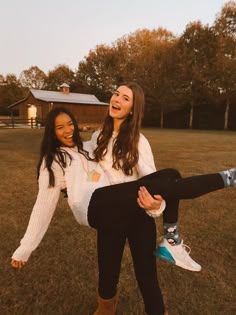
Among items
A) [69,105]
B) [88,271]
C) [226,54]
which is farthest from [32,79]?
[88,271]

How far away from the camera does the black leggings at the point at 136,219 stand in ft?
Result: 6.39

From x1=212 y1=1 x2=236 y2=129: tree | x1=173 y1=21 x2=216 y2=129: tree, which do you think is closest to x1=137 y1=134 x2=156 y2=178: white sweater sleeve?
x1=212 y1=1 x2=236 y2=129: tree

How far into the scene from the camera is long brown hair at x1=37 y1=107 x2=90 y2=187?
89.1 inches

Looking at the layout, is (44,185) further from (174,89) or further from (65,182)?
(174,89)

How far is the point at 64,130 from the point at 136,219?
926mm

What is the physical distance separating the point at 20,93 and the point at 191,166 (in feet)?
185

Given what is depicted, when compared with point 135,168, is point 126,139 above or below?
above

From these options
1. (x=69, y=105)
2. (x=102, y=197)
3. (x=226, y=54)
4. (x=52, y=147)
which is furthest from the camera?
(x=69, y=105)

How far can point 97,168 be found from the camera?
2.32 metres

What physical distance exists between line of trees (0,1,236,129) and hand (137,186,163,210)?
123ft

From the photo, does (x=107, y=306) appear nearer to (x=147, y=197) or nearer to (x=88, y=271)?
(x=88, y=271)

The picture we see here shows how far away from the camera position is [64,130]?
7.96 feet

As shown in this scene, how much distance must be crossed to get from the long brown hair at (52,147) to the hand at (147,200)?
25.0 inches

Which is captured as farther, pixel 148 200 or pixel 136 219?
pixel 136 219
